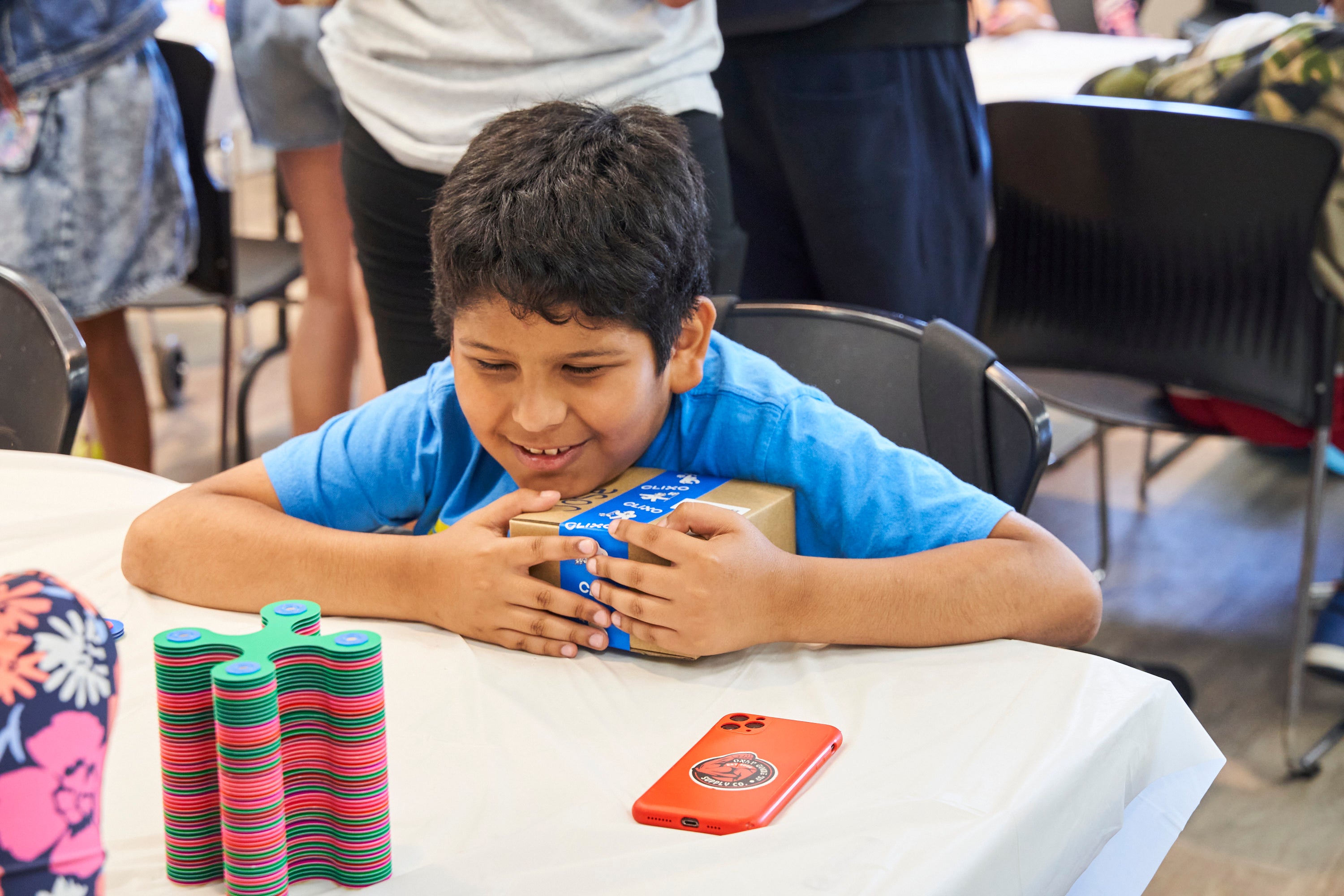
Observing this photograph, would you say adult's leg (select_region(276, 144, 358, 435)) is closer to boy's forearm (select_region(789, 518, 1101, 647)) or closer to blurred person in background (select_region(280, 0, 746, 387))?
blurred person in background (select_region(280, 0, 746, 387))

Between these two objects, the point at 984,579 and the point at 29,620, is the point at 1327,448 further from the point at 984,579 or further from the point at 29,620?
the point at 29,620

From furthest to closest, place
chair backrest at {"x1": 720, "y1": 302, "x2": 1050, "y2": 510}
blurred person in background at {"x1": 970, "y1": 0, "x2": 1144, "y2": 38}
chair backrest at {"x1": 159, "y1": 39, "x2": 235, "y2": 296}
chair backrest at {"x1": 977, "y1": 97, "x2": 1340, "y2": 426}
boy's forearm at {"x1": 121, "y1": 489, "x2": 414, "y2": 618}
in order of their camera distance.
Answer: blurred person in background at {"x1": 970, "y1": 0, "x2": 1144, "y2": 38} < chair backrest at {"x1": 159, "y1": 39, "x2": 235, "y2": 296} < chair backrest at {"x1": 977, "y1": 97, "x2": 1340, "y2": 426} < chair backrest at {"x1": 720, "y1": 302, "x2": 1050, "y2": 510} < boy's forearm at {"x1": 121, "y1": 489, "x2": 414, "y2": 618}

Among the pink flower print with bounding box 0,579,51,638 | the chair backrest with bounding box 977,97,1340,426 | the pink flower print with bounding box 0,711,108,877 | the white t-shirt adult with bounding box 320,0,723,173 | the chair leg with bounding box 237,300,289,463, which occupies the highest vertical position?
the white t-shirt adult with bounding box 320,0,723,173

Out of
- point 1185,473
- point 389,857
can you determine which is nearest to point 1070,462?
point 1185,473

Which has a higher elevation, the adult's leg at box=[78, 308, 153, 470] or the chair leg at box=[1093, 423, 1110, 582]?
the adult's leg at box=[78, 308, 153, 470]

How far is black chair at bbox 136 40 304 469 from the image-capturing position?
2.29 meters

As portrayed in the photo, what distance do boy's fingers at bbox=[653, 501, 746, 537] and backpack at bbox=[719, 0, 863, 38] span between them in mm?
911

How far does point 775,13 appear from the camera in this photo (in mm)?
1567

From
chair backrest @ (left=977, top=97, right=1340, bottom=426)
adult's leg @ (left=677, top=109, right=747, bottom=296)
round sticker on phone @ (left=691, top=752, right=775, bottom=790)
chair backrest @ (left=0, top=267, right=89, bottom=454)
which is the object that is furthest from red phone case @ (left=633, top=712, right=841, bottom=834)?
chair backrest @ (left=977, top=97, right=1340, bottom=426)

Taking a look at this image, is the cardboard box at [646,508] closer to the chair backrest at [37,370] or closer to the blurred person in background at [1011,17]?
the chair backrest at [37,370]

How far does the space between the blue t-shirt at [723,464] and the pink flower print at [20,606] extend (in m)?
0.64

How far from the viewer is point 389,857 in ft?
2.02

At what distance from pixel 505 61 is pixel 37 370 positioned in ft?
1.85

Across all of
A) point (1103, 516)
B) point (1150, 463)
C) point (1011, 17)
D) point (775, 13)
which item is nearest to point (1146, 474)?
point (1150, 463)
